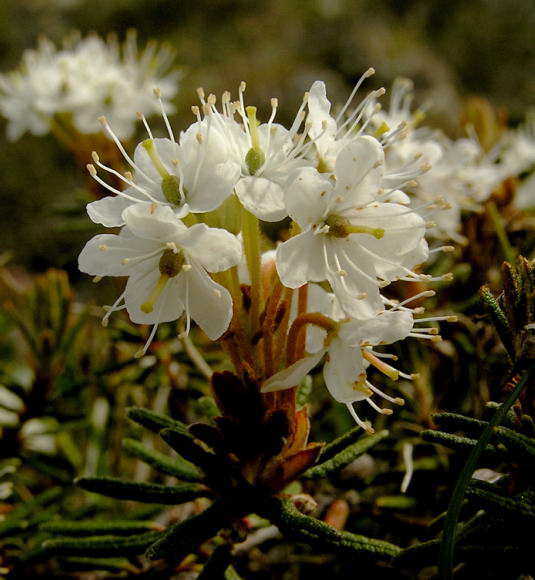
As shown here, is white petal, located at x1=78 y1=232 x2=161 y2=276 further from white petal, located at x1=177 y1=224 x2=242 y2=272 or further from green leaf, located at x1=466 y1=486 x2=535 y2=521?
green leaf, located at x1=466 y1=486 x2=535 y2=521

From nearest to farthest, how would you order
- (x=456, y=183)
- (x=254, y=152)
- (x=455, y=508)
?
(x=455, y=508) → (x=254, y=152) → (x=456, y=183)

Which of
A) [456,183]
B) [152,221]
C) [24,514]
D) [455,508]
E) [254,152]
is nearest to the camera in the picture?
[455,508]

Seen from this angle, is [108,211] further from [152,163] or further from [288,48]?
[288,48]

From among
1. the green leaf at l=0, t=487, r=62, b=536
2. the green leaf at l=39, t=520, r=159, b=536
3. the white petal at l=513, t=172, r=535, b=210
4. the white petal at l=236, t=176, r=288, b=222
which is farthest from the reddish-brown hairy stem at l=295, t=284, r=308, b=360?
the white petal at l=513, t=172, r=535, b=210

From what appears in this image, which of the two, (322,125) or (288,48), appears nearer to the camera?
(322,125)

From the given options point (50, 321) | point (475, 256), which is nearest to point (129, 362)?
point (50, 321)

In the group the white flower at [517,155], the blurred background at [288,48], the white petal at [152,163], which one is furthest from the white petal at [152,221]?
the blurred background at [288,48]

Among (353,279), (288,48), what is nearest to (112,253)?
(353,279)

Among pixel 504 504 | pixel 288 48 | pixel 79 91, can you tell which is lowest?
pixel 504 504
